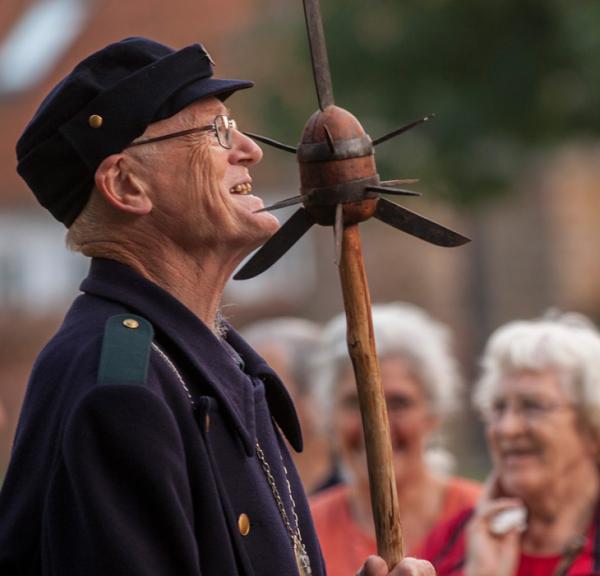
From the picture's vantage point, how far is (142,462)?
2889 millimetres

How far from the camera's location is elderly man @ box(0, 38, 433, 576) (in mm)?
2889

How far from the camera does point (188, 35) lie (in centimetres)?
1950

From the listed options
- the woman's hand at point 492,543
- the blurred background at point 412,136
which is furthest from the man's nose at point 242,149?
the blurred background at point 412,136

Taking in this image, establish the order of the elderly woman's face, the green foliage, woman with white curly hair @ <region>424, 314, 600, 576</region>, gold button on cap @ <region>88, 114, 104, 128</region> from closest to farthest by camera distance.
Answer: gold button on cap @ <region>88, 114, 104, 128</region> < woman with white curly hair @ <region>424, 314, 600, 576</region> < the elderly woman's face < the green foliage

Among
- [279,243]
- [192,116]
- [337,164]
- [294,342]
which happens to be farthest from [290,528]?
[294,342]

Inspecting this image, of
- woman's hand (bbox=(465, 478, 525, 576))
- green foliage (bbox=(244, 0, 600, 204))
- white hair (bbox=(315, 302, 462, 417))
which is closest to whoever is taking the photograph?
woman's hand (bbox=(465, 478, 525, 576))

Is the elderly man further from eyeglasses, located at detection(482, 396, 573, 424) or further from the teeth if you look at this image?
eyeglasses, located at detection(482, 396, 573, 424)

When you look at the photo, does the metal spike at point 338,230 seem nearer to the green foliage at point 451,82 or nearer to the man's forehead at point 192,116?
the man's forehead at point 192,116

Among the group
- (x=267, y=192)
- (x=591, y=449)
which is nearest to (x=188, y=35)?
Result: (x=267, y=192)

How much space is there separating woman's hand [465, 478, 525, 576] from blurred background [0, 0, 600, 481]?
23.2 ft

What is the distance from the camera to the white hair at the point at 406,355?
5.93 metres

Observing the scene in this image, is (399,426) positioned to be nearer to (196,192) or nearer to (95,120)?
(196,192)

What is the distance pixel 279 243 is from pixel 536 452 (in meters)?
2.23

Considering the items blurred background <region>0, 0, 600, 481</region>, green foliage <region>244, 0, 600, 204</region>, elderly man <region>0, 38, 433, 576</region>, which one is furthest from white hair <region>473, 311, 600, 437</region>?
green foliage <region>244, 0, 600, 204</region>
